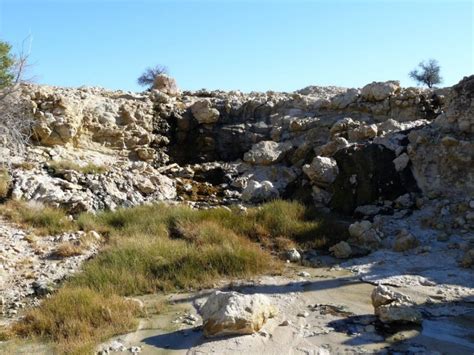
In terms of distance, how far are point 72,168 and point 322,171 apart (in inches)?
218

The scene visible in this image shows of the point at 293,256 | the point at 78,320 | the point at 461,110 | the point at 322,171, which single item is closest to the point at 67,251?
the point at 78,320

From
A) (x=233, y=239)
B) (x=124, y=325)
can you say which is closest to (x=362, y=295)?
(x=233, y=239)

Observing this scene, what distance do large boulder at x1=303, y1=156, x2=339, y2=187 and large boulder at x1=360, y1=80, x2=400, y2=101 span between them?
2765 millimetres

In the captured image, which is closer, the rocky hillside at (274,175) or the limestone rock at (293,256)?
the rocky hillside at (274,175)

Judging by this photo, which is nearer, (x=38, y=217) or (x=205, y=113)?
(x=38, y=217)

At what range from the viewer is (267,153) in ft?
39.2

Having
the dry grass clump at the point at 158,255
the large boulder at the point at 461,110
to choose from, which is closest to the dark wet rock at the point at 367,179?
the dry grass clump at the point at 158,255

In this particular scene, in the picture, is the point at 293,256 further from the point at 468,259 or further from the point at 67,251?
the point at 67,251

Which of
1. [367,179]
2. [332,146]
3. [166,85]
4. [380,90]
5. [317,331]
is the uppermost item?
[166,85]

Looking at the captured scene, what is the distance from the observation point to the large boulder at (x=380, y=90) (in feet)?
38.5

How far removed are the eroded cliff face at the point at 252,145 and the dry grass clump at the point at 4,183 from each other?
0.15 meters

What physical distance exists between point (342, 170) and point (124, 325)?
609 centimetres

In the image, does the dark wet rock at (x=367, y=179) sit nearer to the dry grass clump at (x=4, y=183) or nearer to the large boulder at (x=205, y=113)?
the large boulder at (x=205, y=113)

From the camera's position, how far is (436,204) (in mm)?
8477
